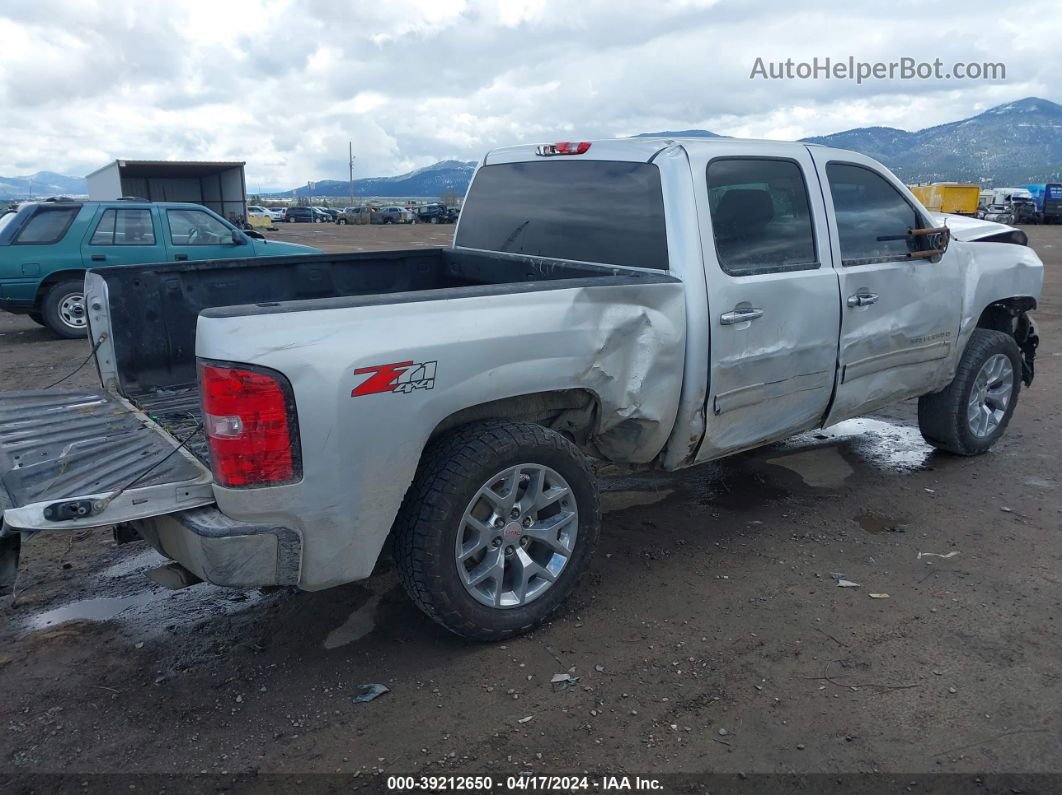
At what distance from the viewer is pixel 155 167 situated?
22.6m

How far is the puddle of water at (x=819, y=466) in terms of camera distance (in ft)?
17.3

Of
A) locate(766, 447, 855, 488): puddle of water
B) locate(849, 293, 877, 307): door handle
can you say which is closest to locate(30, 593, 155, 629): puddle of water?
locate(849, 293, 877, 307): door handle

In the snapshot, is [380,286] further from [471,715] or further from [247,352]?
[471,715]

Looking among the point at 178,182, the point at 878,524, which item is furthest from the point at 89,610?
the point at 178,182

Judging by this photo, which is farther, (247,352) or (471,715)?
(471,715)

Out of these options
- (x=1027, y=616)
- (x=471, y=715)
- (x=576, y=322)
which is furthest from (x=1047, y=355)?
(x=471, y=715)

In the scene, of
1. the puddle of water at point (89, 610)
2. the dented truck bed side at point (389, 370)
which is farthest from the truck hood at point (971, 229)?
the puddle of water at point (89, 610)

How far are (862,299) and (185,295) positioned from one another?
347 centimetres

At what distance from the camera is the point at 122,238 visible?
423 inches

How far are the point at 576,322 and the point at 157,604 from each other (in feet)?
7.52

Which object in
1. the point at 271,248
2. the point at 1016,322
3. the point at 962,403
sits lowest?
the point at 962,403

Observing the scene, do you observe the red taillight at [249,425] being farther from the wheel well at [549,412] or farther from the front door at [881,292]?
the front door at [881,292]

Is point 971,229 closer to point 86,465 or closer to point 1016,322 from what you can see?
point 1016,322

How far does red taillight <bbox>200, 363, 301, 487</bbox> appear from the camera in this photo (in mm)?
2631
